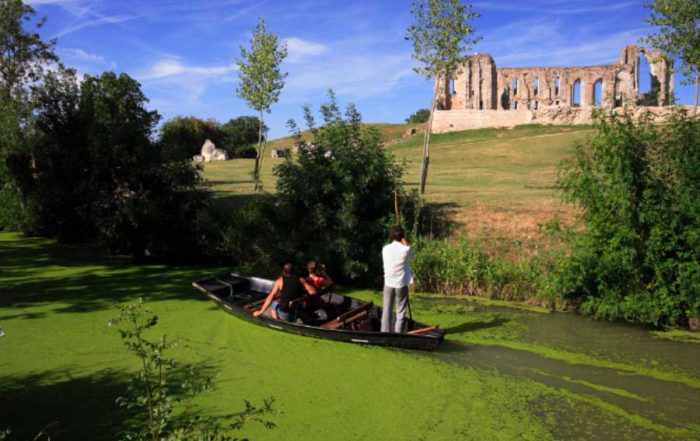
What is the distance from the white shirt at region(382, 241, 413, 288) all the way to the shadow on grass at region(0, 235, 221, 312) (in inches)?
217

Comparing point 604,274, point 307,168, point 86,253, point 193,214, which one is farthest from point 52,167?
Result: point 604,274

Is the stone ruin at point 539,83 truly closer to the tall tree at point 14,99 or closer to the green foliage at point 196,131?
the green foliage at point 196,131

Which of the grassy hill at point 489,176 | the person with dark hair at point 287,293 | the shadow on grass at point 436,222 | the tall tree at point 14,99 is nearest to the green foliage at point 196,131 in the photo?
the grassy hill at point 489,176

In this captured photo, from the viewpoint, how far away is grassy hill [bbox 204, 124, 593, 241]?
15.9 m

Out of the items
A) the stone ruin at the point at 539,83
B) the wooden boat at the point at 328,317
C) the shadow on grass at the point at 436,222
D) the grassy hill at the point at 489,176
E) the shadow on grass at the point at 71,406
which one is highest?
the stone ruin at the point at 539,83

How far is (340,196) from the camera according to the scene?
14.5 meters

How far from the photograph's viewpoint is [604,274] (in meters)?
11.2

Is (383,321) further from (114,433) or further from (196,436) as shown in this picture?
(196,436)

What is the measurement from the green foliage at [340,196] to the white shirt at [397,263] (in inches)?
180

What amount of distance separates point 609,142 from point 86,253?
15.1 meters

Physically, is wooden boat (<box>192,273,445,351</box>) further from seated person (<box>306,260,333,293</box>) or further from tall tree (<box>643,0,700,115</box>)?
tall tree (<box>643,0,700,115</box>)

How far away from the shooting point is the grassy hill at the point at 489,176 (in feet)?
52.2

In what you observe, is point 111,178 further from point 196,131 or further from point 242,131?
point 242,131

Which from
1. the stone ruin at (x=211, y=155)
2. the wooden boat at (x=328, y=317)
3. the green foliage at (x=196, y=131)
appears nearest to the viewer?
the wooden boat at (x=328, y=317)
